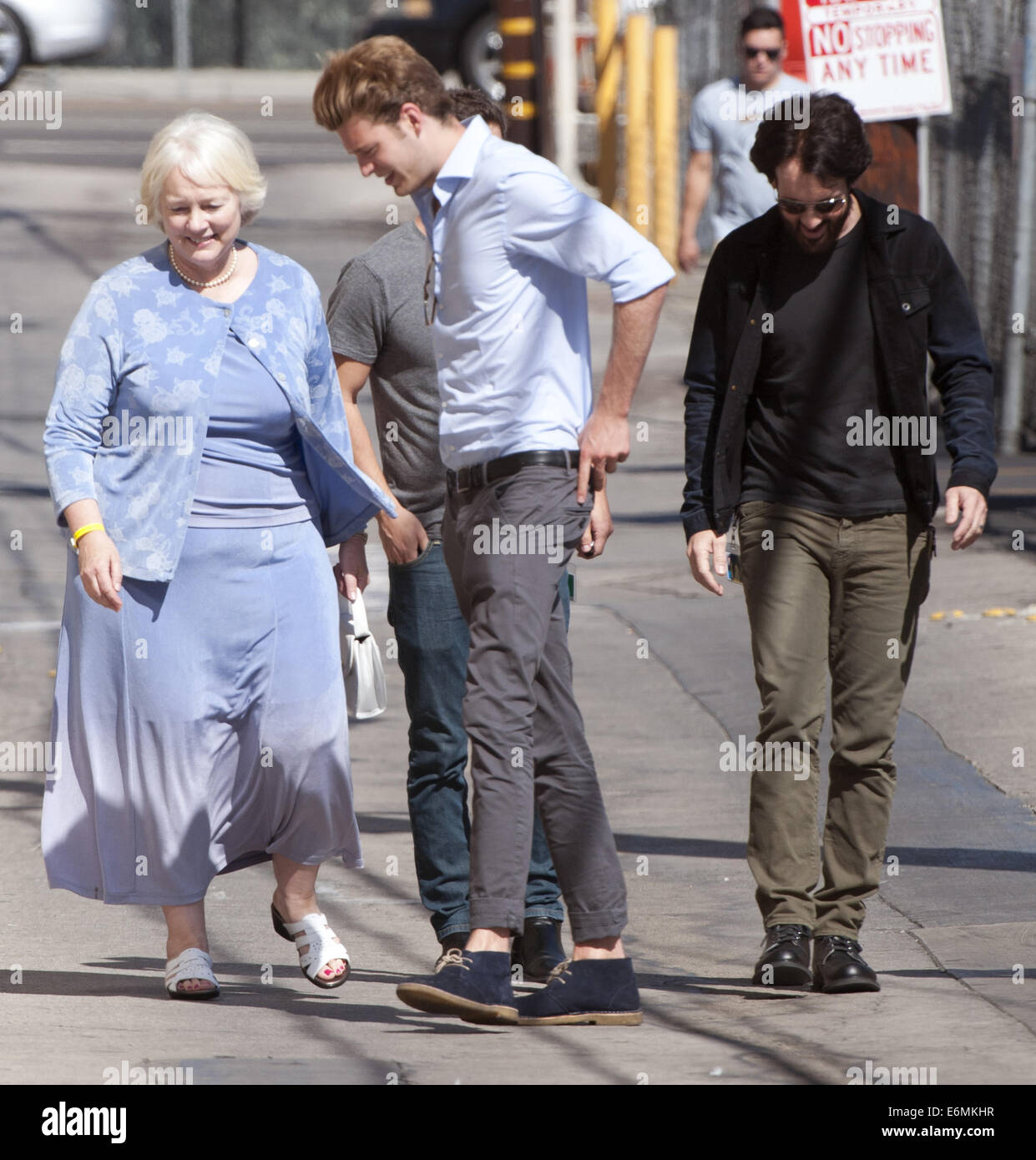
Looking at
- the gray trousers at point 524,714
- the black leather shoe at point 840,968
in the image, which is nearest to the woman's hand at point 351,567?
the gray trousers at point 524,714

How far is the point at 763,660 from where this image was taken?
4.78 m

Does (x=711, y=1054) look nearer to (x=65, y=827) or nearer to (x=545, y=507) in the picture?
(x=545, y=507)

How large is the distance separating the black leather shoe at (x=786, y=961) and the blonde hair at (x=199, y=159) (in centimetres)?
197

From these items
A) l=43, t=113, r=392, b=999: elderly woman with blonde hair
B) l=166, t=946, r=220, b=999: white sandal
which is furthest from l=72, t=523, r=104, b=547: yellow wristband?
l=166, t=946, r=220, b=999: white sandal

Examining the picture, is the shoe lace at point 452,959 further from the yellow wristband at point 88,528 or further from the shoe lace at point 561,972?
the yellow wristband at point 88,528

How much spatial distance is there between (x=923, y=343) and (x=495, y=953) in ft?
5.36

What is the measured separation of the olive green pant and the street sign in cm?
568

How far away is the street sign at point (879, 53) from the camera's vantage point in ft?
32.8

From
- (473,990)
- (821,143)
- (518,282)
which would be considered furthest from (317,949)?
(821,143)

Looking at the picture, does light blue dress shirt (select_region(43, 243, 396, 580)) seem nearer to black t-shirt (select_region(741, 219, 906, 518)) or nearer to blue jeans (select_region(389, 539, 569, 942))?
blue jeans (select_region(389, 539, 569, 942))

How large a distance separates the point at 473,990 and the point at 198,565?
1.12 metres

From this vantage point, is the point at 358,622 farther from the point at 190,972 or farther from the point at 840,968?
the point at 840,968

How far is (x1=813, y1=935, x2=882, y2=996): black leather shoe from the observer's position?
15.1 feet

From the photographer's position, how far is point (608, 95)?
A: 2188 centimetres
